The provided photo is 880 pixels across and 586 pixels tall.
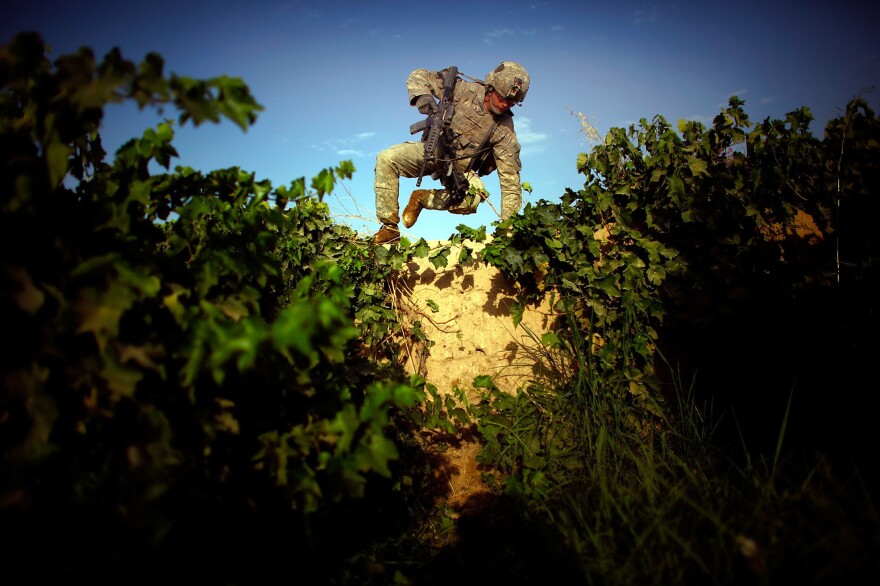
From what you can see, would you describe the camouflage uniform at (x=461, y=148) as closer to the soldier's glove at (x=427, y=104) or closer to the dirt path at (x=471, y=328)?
the soldier's glove at (x=427, y=104)

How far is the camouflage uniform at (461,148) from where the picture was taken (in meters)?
4.93

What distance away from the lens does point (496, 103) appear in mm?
4871

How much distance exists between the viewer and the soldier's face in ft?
15.9

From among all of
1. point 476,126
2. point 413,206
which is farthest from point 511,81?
point 413,206

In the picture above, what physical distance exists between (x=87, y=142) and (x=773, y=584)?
2.86 m

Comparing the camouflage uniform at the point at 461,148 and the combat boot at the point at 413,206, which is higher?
the camouflage uniform at the point at 461,148

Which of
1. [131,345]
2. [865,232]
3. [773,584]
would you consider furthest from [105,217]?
[865,232]

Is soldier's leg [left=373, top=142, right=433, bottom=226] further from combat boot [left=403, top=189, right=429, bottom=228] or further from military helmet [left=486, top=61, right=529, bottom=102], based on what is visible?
military helmet [left=486, top=61, right=529, bottom=102]

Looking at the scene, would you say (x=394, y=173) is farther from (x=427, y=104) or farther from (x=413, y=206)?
(x=427, y=104)

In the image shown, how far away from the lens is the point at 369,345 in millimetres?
3416

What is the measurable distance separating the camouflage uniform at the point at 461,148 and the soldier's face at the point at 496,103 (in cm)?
6

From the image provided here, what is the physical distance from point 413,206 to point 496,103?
1.58 metres

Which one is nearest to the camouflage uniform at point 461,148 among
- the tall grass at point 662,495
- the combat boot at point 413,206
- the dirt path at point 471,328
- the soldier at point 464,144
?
the soldier at point 464,144

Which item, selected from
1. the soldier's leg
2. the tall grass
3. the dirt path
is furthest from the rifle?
the tall grass
